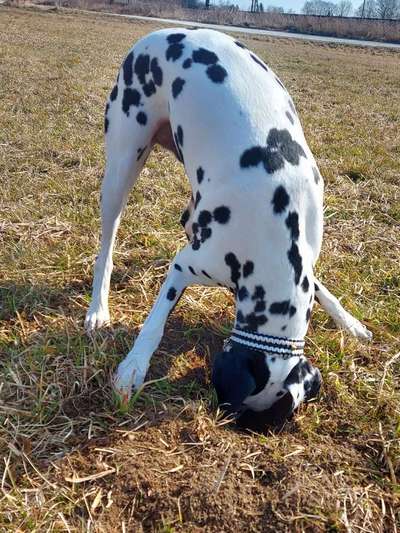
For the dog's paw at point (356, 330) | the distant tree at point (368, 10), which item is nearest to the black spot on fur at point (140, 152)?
the dog's paw at point (356, 330)

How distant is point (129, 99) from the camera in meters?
3.35

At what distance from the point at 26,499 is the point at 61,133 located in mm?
5058

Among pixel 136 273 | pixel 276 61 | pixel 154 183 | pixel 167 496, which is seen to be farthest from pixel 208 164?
pixel 276 61

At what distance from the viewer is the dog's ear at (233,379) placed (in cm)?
237

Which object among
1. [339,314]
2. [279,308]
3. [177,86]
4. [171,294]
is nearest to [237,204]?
[279,308]

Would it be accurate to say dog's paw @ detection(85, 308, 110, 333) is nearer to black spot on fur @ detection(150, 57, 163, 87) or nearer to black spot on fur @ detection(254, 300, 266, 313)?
black spot on fur @ detection(254, 300, 266, 313)

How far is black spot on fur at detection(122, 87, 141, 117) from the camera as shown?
3.33 meters

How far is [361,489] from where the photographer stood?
237 centimetres

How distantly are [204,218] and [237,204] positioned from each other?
213 millimetres

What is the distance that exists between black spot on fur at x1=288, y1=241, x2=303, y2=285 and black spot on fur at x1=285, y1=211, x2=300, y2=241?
1.5 inches

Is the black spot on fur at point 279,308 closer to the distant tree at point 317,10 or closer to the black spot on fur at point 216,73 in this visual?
the black spot on fur at point 216,73

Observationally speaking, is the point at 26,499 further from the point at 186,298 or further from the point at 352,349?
the point at 352,349

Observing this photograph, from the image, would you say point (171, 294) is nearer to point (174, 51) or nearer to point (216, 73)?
point (216, 73)

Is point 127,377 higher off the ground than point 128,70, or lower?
lower
